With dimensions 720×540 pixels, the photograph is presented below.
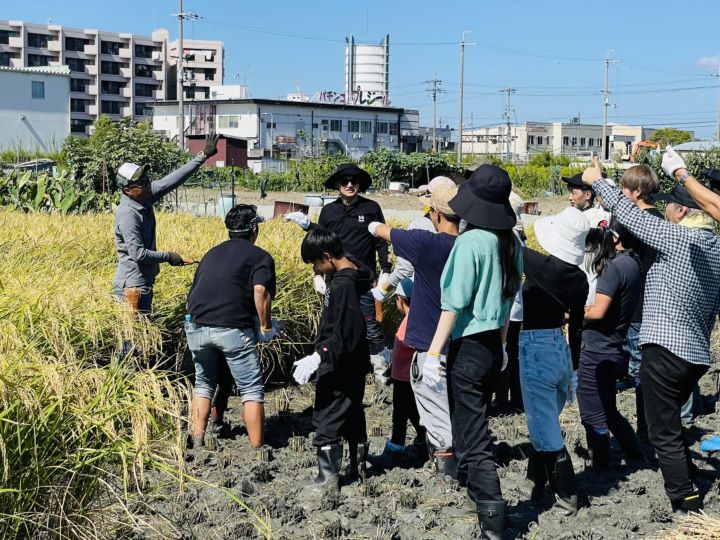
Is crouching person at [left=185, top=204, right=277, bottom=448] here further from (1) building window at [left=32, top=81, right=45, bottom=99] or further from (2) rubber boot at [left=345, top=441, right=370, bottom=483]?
(1) building window at [left=32, top=81, right=45, bottom=99]

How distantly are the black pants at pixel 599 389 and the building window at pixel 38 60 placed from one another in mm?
97165

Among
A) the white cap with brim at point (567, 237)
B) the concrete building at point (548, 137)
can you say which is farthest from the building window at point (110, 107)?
the white cap with brim at point (567, 237)

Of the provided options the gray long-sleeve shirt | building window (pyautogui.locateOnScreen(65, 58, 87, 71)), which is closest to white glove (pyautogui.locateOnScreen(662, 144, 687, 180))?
the gray long-sleeve shirt

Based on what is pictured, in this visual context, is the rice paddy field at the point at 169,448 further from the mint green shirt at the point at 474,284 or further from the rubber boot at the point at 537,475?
the mint green shirt at the point at 474,284

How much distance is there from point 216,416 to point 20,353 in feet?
7.84

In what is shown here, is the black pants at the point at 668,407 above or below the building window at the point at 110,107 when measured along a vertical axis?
below

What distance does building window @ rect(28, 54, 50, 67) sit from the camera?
92.3 m

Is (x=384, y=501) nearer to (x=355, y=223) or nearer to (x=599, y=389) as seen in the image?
(x=599, y=389)

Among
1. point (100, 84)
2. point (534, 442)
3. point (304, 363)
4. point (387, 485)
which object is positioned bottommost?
point (387, 485)

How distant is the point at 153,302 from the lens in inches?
257

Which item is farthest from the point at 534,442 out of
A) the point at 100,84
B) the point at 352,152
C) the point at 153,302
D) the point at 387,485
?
the point at 100,84

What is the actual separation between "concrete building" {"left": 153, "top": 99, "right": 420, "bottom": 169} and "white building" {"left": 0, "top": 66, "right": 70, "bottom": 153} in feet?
32.9

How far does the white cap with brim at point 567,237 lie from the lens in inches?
174

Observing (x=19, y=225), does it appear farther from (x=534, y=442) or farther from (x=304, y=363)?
(x=534, y=442)
